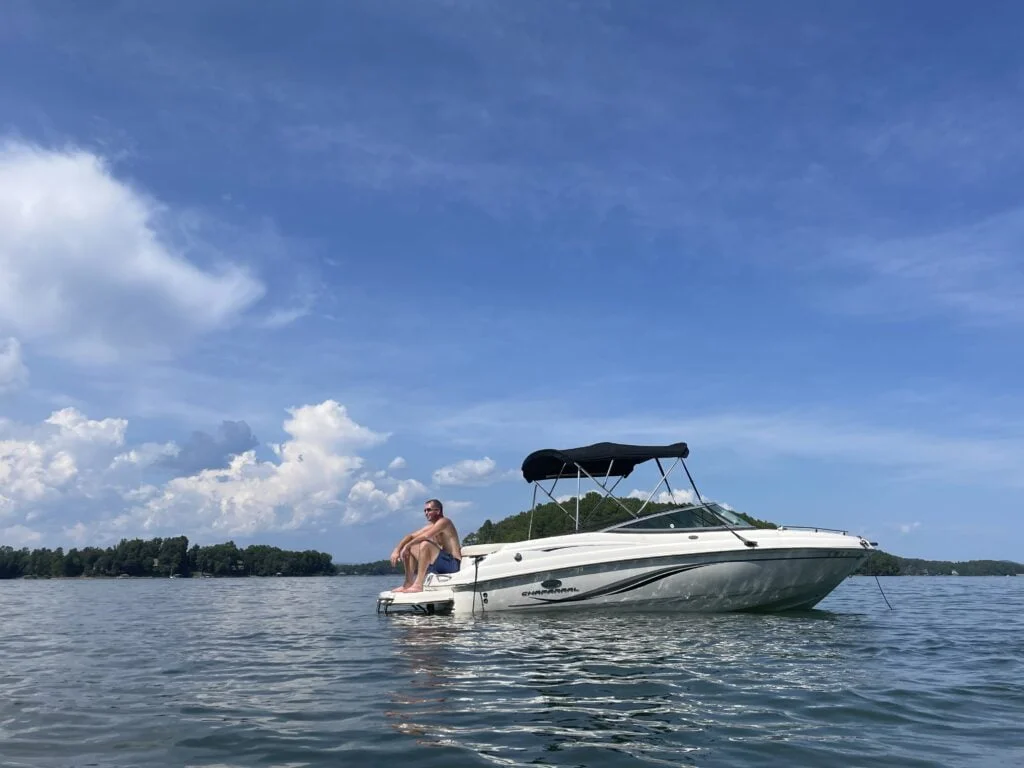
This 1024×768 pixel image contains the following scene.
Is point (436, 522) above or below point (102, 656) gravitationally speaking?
above

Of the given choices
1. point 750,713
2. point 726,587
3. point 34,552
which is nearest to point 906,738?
point 750,713

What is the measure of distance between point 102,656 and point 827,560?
1121 centimetres

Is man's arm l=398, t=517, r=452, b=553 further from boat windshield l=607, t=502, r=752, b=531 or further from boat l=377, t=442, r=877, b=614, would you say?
boat windshield l=607, t=502, r=752, b=531

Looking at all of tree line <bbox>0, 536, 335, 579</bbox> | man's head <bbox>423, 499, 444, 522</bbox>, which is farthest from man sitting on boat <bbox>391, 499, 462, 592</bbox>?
tree line <bbox>0, 536, 335, 579</bbox>

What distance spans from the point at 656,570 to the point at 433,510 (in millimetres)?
4138

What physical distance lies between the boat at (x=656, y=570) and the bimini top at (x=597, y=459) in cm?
146

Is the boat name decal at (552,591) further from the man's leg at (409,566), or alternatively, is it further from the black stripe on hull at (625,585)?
the man's leg at (409,566)

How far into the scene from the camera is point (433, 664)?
8188 millimetres

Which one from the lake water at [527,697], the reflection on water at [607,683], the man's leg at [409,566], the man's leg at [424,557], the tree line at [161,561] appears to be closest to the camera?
the lake water at [527,697]

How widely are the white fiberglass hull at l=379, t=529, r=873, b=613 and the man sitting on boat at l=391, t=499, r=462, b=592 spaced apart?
62 cm

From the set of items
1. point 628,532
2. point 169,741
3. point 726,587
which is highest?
point 628,532

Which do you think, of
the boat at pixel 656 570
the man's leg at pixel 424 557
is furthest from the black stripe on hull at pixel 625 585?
the man's leg at pixel 424 557

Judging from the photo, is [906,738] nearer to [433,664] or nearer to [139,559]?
[433,664]

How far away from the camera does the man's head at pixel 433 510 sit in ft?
47.1
